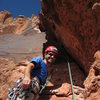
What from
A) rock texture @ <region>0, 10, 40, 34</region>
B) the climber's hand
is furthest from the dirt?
rock texture @ <region>0, 10, 40, 34</region>

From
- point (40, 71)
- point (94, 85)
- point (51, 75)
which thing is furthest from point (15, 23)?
point (94, 85)

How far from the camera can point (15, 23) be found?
2261 centimetres

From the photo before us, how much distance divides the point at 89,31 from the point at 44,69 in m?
1.07

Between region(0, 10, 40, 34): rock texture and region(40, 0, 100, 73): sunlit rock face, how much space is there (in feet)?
45.1

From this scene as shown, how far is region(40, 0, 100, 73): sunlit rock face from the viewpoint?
3.17 metres

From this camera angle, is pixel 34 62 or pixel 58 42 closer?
pixel 34 62

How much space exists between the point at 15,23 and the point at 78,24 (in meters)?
19.8

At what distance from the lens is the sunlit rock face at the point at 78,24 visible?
3166 millimetres

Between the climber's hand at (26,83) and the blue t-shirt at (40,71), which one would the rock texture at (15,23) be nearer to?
the blue t-shirt at (40,71)

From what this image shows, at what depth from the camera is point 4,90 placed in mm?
3879

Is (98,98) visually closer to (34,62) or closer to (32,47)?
(34,62)

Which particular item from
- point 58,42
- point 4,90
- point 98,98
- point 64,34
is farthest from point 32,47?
point 98,98

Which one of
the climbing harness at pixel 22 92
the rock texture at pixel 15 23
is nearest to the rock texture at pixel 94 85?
the climbing harness at pixel 22 92

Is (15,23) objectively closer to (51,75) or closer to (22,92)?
(51,75)
